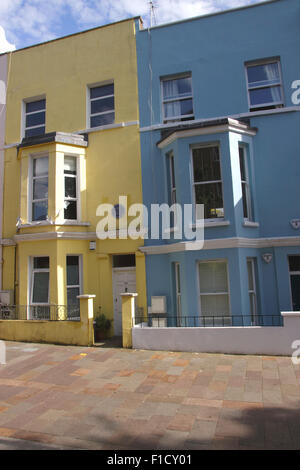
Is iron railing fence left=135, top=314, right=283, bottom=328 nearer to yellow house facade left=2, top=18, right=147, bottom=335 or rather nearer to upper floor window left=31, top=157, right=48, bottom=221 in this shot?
yellow house facade left=2, top=18, right=147, bottom=335

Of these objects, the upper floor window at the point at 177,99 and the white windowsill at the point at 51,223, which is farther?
the upper floor window at the point at 177,99

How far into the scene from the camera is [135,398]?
5270mm

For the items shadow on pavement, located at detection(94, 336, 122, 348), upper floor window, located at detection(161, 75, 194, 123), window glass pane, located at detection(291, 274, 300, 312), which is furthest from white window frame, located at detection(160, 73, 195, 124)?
shadow on pavement, located at detection(94, 336, 122, 348)

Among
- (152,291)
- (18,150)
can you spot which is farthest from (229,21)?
(152,291)

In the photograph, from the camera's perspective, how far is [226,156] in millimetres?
8836

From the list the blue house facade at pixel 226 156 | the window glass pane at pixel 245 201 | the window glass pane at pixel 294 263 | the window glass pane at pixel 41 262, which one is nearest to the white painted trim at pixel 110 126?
the blue house facade at pixel 226 156

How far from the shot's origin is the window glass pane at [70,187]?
1045 cm

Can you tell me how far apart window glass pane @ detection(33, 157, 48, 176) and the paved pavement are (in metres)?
5.73

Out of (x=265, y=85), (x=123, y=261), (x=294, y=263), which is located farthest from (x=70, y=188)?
(x=294, y=263)

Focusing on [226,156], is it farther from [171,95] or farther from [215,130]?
[171,95]

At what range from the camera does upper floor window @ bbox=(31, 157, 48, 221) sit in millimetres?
10461

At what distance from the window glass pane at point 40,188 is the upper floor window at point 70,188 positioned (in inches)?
27.6

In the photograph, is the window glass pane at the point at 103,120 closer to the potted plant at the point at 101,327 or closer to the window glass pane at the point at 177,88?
the window glass pane at the point at 177,88
